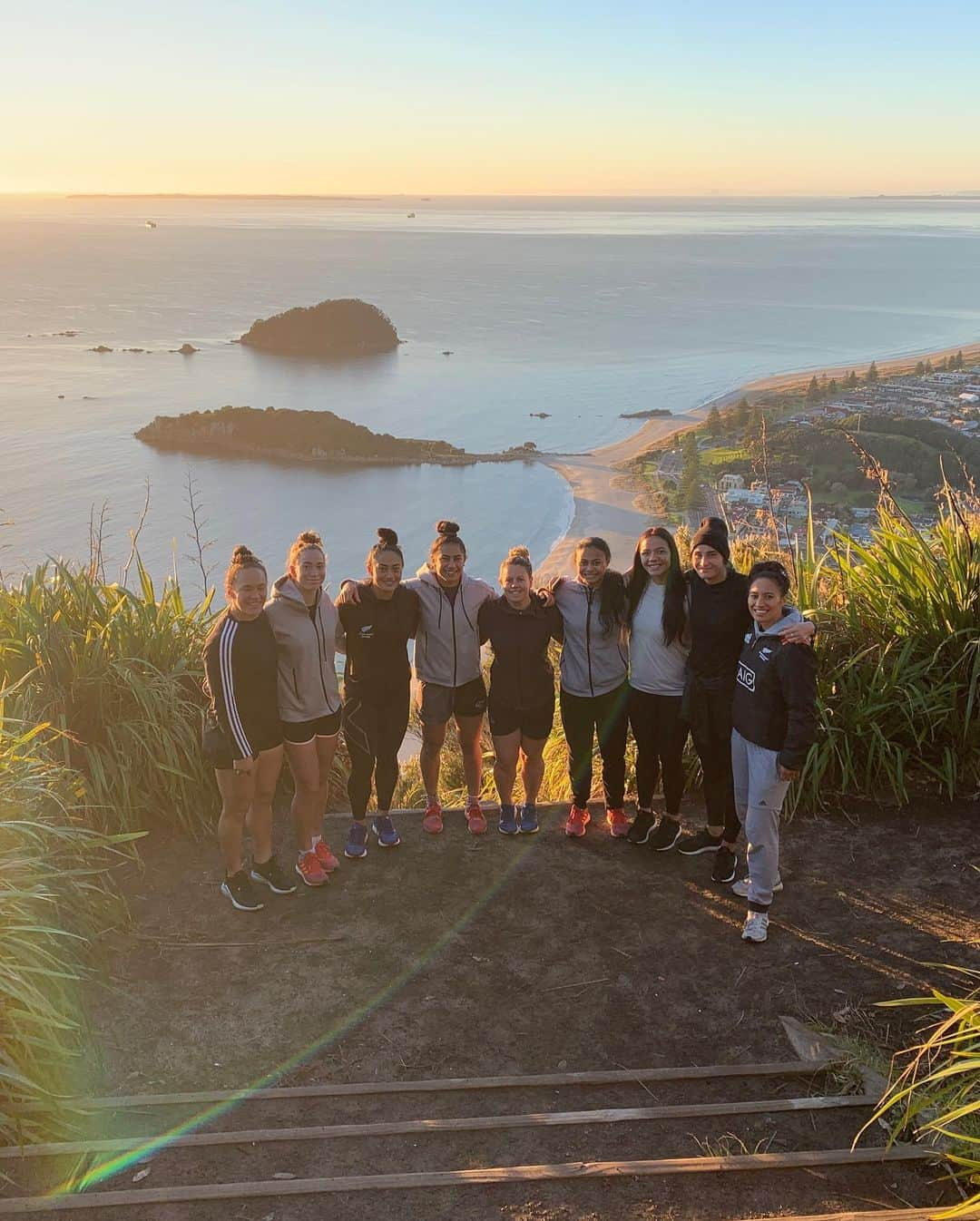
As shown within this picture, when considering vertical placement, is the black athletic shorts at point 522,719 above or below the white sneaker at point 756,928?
above

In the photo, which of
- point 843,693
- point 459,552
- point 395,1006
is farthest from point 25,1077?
point 843,693

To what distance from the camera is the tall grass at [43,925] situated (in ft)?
10.6

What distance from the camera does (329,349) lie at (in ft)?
288

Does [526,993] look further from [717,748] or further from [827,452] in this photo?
[827,452]

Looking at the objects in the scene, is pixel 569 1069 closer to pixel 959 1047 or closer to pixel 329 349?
pixel 959 1047

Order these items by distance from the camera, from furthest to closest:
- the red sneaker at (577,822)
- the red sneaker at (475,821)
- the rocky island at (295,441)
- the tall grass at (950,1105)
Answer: the rocky island at (295,441)
the red sneaker at (475,821)
the red sneaker at (577,822)
the tall grass at (950,1105)

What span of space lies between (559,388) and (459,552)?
6625 cm

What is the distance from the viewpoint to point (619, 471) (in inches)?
1770

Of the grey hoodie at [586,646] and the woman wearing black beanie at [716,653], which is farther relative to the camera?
the grey hoodie at [586,646]

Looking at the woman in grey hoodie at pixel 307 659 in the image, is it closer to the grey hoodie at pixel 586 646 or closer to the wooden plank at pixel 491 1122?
the grey hoodie at pixel 586 646

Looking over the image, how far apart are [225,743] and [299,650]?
1.81 ft

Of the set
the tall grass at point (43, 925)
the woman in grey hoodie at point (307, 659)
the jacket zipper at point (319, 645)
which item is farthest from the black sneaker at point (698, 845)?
the tall grass at point (43, 925)

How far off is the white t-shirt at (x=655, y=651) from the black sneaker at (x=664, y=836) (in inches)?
32.5

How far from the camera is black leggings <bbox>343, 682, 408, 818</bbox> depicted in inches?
193
